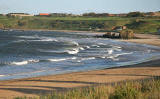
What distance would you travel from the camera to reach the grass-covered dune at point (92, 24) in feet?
323

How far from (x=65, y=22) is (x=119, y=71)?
375 ft

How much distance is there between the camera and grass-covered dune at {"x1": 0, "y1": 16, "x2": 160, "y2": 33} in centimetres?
9856

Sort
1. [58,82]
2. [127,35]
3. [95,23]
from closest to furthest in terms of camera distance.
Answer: [58,82], [127,35], [95,23]

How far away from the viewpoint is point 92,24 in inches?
4850

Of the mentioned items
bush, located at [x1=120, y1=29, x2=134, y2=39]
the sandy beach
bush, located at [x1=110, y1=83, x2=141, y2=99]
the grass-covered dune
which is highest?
bush, located at [x1=110, y1=83, x2=141, y2=99]

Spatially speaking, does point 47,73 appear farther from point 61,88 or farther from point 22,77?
point 61,88

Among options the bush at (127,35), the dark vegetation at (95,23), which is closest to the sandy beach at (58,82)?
the bush at (127,35)

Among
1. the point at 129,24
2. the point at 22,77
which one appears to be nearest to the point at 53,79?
the point at 22,77

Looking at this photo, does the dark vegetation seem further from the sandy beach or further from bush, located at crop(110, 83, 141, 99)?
bush, located at crop(110, 83, 141, 99)

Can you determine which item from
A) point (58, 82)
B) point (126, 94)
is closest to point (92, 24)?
point (58, 82)

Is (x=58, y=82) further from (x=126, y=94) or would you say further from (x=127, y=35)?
(x=127, y=35)

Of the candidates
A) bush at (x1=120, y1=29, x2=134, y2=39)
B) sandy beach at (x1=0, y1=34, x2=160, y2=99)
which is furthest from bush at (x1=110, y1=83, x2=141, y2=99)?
bush at (x1=120, y1=29, x2=134, y2=39)

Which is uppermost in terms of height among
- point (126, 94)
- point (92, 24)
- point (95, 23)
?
point (126, 94)

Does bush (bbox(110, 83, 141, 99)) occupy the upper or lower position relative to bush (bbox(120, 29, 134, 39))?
upper
